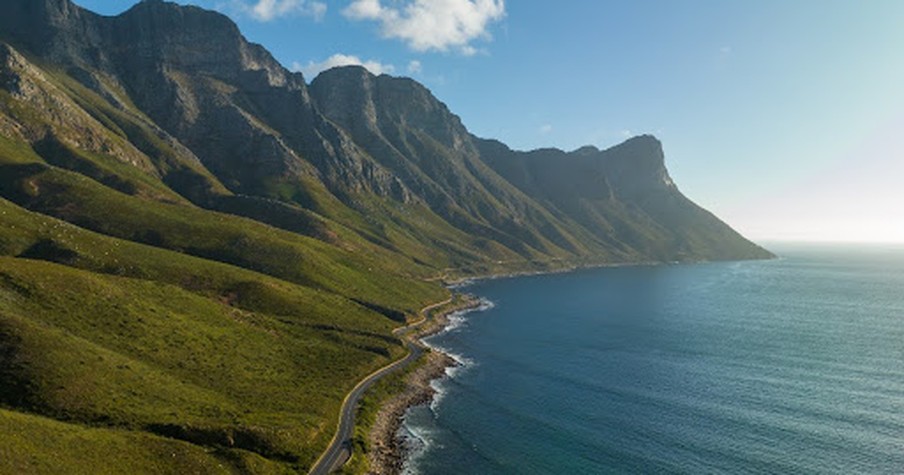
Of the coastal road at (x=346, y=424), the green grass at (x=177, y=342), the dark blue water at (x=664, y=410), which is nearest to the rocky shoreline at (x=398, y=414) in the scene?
the dark blue water at (x=664, y=410)

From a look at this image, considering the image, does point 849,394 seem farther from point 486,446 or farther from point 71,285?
point 71,285

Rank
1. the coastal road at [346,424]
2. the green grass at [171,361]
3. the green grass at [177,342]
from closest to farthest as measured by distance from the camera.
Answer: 1. the green grass at [171,361]
2. the coastal road at [346,424]
3. the green grass at [177,342]

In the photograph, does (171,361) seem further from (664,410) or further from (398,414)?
(664,410)

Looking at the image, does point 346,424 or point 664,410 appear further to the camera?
point 664,410

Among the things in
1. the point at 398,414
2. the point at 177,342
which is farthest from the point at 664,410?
the point at 177,342

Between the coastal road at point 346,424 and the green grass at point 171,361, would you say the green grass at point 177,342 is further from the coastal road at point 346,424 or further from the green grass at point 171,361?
the coastal road at point 346,424

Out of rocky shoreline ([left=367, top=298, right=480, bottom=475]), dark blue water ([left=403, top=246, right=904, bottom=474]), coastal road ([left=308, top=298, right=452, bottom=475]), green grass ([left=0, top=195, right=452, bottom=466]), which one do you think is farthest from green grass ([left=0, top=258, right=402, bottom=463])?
dark blue water ([left=403, top=246, right=904, bottom=474])

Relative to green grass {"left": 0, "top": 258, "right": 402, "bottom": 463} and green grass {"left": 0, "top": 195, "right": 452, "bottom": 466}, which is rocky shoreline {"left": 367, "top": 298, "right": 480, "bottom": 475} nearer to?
green grass {"left": 0, "top": 195, "right": 452, "bottom": 466}

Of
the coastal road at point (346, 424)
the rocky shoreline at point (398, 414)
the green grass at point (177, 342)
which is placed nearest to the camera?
the coastal road at point (346, 424)
